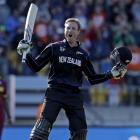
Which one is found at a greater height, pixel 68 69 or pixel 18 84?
pixel 18 84

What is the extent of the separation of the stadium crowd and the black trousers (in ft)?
26.2

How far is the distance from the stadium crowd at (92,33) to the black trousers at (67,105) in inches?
314

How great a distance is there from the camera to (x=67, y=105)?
9469 mm

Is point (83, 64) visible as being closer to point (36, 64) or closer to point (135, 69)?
point (36, 64)

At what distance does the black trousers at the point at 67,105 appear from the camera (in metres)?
9.38

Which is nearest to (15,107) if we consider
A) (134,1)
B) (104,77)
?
(134,1)

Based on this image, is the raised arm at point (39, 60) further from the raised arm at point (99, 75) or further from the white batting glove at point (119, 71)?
the white batting glove at point (119, 71)

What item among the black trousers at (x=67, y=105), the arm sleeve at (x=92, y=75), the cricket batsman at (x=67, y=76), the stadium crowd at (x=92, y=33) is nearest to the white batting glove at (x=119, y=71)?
the cricket batsman at (x=67, y=76)

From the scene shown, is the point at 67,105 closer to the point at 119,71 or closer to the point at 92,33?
the point at 119,71

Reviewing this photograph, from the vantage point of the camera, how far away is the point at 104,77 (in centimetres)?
977

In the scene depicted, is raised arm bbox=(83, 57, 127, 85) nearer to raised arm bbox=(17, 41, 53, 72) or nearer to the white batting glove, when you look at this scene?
the white batting glove

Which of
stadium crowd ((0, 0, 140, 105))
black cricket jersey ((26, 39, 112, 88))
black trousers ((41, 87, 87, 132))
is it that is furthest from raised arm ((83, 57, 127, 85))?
stadium crowd ((0, 0, 140, 105))

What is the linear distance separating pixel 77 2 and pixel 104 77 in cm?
998

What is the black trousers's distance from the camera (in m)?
9.38
